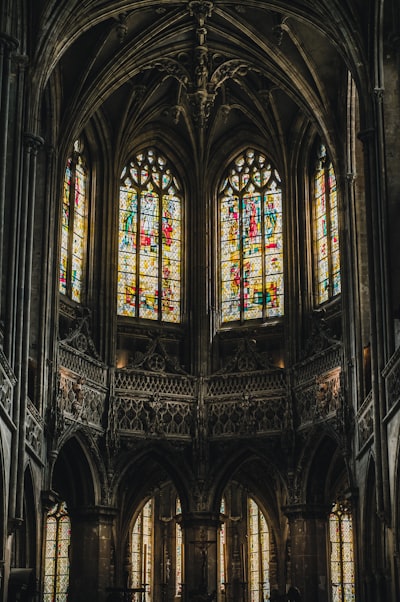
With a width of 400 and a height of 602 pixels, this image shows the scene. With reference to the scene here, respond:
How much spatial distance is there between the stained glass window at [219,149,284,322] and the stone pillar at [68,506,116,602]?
259 inches

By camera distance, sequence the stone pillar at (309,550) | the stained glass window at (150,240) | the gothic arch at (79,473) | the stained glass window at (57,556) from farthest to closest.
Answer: the stained glass window at (150,240), the stained glass window at (57,556), the gothic arch at (79,473), the stone pillar at (309,550)

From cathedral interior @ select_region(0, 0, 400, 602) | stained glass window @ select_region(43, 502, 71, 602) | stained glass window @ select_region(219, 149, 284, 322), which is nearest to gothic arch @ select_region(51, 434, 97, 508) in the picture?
cathedral interior @ select_region(0, 0, 400, 602)

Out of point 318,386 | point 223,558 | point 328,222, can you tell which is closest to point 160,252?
point 328,222

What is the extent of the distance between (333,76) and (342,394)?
7.86 m

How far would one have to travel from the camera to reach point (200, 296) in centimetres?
3316

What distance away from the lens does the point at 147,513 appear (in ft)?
116

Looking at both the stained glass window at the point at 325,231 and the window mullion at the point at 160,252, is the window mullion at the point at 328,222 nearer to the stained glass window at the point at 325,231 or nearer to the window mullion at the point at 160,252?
the stained glass window at the point at 325,231

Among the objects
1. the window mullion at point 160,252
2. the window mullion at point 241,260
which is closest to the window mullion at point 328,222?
the window mullion at point 241,260

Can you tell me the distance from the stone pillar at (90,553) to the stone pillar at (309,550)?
4476mm

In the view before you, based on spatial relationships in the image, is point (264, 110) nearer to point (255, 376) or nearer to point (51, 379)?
point (255, 376)

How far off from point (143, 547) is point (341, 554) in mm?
5862

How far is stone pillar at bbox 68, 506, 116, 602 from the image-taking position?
29.6 meters

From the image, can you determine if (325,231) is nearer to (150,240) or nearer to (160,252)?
(160,252)

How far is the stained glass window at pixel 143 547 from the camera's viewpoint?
34.4 m
